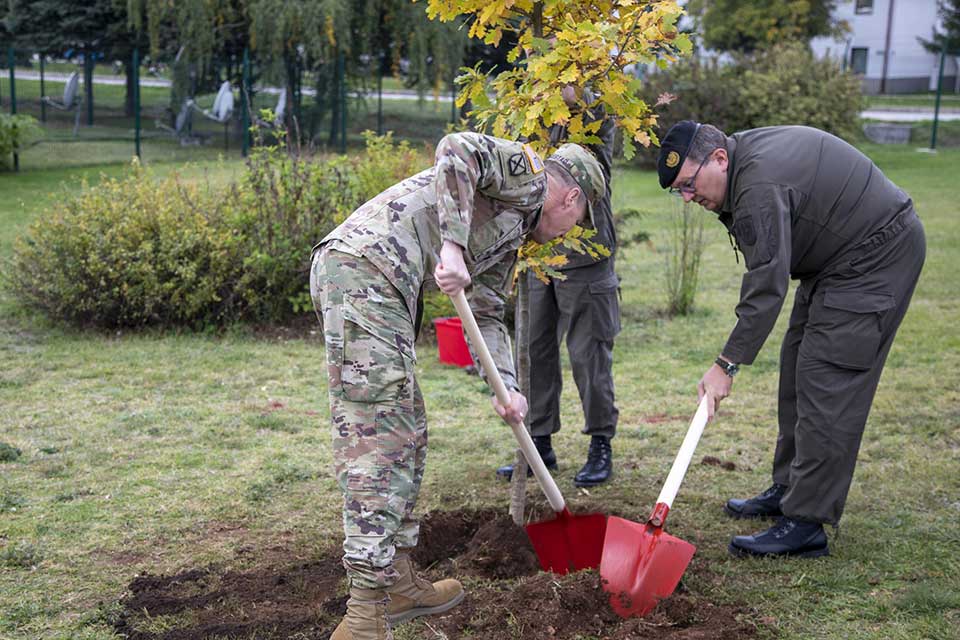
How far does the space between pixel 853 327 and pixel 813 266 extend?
10.8 inches

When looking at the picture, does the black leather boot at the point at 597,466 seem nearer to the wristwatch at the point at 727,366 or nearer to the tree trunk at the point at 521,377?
the tree trunk at the point at 521,377

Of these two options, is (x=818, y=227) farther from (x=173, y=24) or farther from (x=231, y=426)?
(x=173, y=24)

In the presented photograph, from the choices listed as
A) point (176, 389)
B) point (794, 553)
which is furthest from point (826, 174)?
point (176, 389)

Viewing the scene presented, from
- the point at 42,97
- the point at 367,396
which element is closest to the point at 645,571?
the point at 367,396

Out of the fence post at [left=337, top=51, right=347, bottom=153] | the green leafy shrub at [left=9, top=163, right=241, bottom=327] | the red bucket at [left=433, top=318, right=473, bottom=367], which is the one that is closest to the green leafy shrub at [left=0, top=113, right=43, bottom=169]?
the fence post at [left=337, top=51, right=347, bottom=153]

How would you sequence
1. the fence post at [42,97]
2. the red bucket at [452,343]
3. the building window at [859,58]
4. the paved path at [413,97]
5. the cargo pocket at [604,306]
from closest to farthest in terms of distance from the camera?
the cargo pocket at [604,306], the red bucket at [452,343], the fence post at [42,97], the paved path at [413,97], the building window at [859,58]

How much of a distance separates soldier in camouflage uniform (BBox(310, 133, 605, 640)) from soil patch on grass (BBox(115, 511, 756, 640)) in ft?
1.35

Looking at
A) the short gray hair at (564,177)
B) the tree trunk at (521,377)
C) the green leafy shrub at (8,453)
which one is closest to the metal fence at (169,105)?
the green leafy shrub at (8,453)

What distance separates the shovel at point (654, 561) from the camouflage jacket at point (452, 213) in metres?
0.99

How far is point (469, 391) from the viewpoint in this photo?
614cm

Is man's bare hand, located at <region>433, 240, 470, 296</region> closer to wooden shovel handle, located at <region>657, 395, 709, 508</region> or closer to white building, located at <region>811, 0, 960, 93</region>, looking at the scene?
wooden shovel handle, located at <region>657, 395, 709, 508</region>

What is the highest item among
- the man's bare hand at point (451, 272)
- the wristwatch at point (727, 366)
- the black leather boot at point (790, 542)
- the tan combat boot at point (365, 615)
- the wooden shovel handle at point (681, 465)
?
the man's bare hand at point (451, 272)

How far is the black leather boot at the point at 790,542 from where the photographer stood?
3832 mm

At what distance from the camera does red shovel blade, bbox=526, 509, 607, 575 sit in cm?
372
